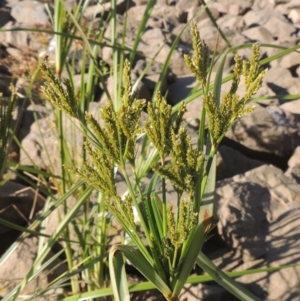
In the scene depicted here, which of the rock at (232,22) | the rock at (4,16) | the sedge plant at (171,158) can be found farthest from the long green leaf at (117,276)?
the rock at (232,22)

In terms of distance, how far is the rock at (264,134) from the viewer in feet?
8.36

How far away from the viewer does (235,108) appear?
95 cm

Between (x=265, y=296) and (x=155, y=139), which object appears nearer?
(x=155, y=139)

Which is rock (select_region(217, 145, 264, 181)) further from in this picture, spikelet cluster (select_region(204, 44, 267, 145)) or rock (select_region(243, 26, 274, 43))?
rock (select_region(243, 26, 274, 43))

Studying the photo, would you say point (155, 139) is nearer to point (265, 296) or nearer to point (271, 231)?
point (265, 296)

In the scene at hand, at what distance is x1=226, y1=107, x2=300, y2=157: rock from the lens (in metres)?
2.55

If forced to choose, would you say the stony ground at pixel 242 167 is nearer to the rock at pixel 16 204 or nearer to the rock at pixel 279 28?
the rock at pixel 16 204

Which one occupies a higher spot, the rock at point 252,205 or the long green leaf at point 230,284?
the long green leaf at point 230,284

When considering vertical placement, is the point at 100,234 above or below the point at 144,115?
below

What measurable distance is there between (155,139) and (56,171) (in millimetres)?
1366

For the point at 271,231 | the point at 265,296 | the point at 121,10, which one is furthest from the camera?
the point at 121,10

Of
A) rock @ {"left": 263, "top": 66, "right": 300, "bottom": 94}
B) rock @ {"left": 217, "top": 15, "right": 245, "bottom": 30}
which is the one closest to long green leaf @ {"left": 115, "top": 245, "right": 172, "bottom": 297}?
rock @ {"left": 263, "top": 66, "right": 300, "bottom": 94}

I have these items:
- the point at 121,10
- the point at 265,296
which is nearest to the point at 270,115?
the point at 265,296

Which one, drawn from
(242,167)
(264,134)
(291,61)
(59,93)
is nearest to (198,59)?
(59,93)
